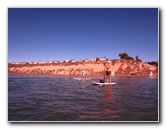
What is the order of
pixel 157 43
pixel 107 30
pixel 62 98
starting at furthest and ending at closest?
pixel 62 98 → pixel 107 30 → pixel 157 43

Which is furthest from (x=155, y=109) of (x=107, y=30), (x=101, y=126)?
(x=107, y=30)

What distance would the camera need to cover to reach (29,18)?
5488mm

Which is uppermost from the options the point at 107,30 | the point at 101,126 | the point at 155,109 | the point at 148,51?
the point at 107,30

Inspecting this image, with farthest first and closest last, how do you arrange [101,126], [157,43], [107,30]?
[107,30], [157,43], [101,126]

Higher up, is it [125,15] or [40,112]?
[125,15]

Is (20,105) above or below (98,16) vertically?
below

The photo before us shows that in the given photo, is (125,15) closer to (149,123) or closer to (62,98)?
(149,123)

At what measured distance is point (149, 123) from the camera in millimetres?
5051


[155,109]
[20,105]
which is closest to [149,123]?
[155,109]

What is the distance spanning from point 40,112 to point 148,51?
294cm

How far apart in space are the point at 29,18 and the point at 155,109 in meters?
3.62

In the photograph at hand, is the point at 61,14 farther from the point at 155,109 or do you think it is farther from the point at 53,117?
the point at 155,109

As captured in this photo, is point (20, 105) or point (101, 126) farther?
point (20, 105)

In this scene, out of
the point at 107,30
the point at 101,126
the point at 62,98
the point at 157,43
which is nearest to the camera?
the point at 101,126
